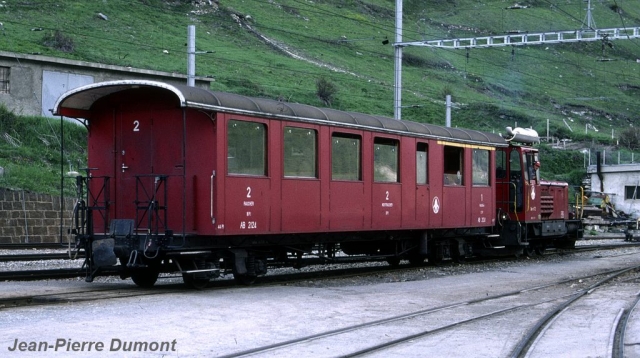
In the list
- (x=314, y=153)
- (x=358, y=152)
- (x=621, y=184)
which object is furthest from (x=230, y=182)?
(x=621, y=184)

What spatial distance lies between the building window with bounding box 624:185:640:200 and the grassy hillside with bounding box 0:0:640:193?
12.5 metres

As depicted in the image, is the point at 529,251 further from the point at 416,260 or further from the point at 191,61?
the point at 191,61

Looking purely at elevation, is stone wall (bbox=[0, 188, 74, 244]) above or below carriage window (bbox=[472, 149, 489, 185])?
below

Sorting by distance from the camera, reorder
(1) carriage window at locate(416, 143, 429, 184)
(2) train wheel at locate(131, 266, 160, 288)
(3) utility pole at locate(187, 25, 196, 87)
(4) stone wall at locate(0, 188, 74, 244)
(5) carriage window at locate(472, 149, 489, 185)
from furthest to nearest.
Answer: (4) stone wall at locate(0, 188, 74, 244) < (3) utility pole at locate(187, 25, 196, 87) < (5) carriage window at locate(472, 149, 489, 185) < (1) carriage window at locate(416, 143, 429, 184) < (2) train wheel at locate(131, 266, 160, 288)

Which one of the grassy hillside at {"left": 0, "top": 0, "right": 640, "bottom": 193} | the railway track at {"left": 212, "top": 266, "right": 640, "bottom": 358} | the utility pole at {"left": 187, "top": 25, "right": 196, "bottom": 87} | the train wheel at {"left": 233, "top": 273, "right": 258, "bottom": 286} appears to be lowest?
the railway track at {"left": 212, "top": 266, "right": 640, "bottom": 358}

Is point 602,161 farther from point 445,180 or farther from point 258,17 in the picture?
point 258,17

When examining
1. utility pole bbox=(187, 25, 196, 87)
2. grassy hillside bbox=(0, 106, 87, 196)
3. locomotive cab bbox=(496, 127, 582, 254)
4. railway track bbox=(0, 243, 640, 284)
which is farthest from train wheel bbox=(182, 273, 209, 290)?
grassy hillside bbox=(0, 106, 87, 196)

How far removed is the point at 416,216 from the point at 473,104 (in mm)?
63755

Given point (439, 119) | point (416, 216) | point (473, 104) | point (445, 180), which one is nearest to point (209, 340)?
point (416, 216)

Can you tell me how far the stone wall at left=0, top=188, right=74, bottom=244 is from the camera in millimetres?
27453

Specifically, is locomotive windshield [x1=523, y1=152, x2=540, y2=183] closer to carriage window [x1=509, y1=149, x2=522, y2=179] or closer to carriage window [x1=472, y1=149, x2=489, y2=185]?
carriage window [x1=509, y1=149, x2=522, y2=179]

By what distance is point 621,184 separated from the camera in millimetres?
51812

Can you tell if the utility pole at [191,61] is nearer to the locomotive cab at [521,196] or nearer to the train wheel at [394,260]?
the train wheel at [394,260]

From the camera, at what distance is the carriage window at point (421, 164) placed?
20109 millimetres
